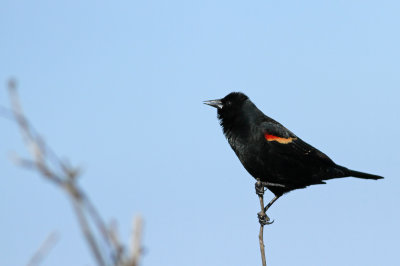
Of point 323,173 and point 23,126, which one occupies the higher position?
point 323,173

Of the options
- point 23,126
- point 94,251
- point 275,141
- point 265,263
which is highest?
point 275,141

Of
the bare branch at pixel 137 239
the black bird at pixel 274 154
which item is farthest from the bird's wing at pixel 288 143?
the bare branch at pixel 137 239

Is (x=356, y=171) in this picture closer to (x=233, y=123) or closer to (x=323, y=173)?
(x=323, y=173)

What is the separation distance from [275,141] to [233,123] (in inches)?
22.3

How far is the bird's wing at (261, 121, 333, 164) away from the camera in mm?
5789

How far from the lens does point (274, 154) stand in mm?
5695

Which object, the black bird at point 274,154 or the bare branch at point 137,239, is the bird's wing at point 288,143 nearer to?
the black bird at point 274,154

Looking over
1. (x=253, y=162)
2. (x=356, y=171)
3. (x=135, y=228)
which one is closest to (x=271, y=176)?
(x=253, y=162)

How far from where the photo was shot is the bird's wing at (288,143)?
579 centimetres

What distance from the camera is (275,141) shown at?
578 centimetres

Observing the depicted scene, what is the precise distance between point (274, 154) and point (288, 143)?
1.04 feet

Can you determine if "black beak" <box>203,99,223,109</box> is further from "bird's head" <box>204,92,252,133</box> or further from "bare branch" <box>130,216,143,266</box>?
"bare branch" <box>130,216,143,266</box>

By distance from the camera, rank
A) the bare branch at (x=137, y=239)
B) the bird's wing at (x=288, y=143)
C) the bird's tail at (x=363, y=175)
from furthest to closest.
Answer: the bird's tail at (x=363, y=175) → the bird's wing at (x=288, y=143) → the bare branch at (x=137, y=239)

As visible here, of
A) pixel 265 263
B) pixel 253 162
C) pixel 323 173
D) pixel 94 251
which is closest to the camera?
pixel 94 251
